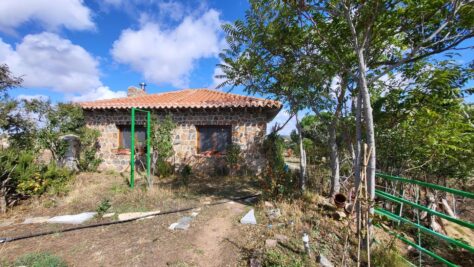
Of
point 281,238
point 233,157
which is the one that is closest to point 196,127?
point 233,157

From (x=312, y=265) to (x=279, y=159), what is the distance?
16.6 feet

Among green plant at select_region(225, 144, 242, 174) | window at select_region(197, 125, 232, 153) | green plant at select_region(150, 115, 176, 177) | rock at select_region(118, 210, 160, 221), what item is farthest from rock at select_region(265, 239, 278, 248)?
window at select_region(197, 125, 232, 153)

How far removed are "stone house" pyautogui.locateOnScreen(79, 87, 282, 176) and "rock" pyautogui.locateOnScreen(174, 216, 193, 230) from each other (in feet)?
13.8

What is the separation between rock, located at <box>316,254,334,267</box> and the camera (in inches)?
118

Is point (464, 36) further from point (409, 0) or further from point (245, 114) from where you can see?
point (245, 114)

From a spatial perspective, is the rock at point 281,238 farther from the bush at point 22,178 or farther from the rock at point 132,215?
the bush at point 22,178

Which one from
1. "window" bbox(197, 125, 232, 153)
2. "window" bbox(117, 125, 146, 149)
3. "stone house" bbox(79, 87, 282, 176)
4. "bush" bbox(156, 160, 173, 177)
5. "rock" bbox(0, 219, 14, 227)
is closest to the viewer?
"rock" bbox(0, 219, 14, 227)

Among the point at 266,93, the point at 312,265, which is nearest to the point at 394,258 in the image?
the point at 312,265

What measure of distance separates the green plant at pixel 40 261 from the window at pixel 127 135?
21.2ft

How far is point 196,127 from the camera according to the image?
8938mm

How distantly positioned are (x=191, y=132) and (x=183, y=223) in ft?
16.5

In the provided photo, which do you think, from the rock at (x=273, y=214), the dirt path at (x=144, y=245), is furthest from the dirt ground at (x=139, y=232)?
the rock at (x=273, y=214)

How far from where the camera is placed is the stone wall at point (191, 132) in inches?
334

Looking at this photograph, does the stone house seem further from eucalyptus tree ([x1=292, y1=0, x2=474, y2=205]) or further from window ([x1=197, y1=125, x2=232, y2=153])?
eucalyptus tree ([x1=292, y1=0, x2=474, y2=205])
